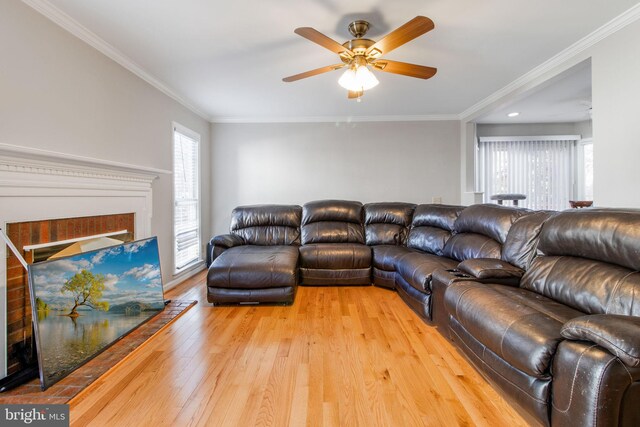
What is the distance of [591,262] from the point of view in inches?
67.7

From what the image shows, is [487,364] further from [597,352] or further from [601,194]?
[601,194]

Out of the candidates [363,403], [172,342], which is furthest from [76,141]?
[363,403]

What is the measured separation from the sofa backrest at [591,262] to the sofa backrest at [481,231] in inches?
16.4

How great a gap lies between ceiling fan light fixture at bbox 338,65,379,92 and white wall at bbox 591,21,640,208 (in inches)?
74.1

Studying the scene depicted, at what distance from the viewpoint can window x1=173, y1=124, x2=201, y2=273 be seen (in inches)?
152

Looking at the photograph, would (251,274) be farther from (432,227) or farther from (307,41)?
(432,227)

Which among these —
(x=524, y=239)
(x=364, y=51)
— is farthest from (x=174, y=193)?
(x=524, y=239)

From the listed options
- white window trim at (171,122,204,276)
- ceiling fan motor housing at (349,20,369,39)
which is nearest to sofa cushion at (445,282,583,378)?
ceiling fan motor housing at (349,20,369,39)

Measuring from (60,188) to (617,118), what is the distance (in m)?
4.25

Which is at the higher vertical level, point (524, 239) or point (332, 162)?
point (332, 162)

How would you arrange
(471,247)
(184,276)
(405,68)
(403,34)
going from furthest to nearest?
(184,276), (471,247), (405,68), (403,34)

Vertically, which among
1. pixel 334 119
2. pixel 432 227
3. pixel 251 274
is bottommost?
pixel 251 274

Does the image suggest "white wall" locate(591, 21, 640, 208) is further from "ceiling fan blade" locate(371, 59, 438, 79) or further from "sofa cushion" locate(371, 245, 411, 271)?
"sofa cushion" locate(371, 245, 411, 271)

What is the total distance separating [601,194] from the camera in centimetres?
241
